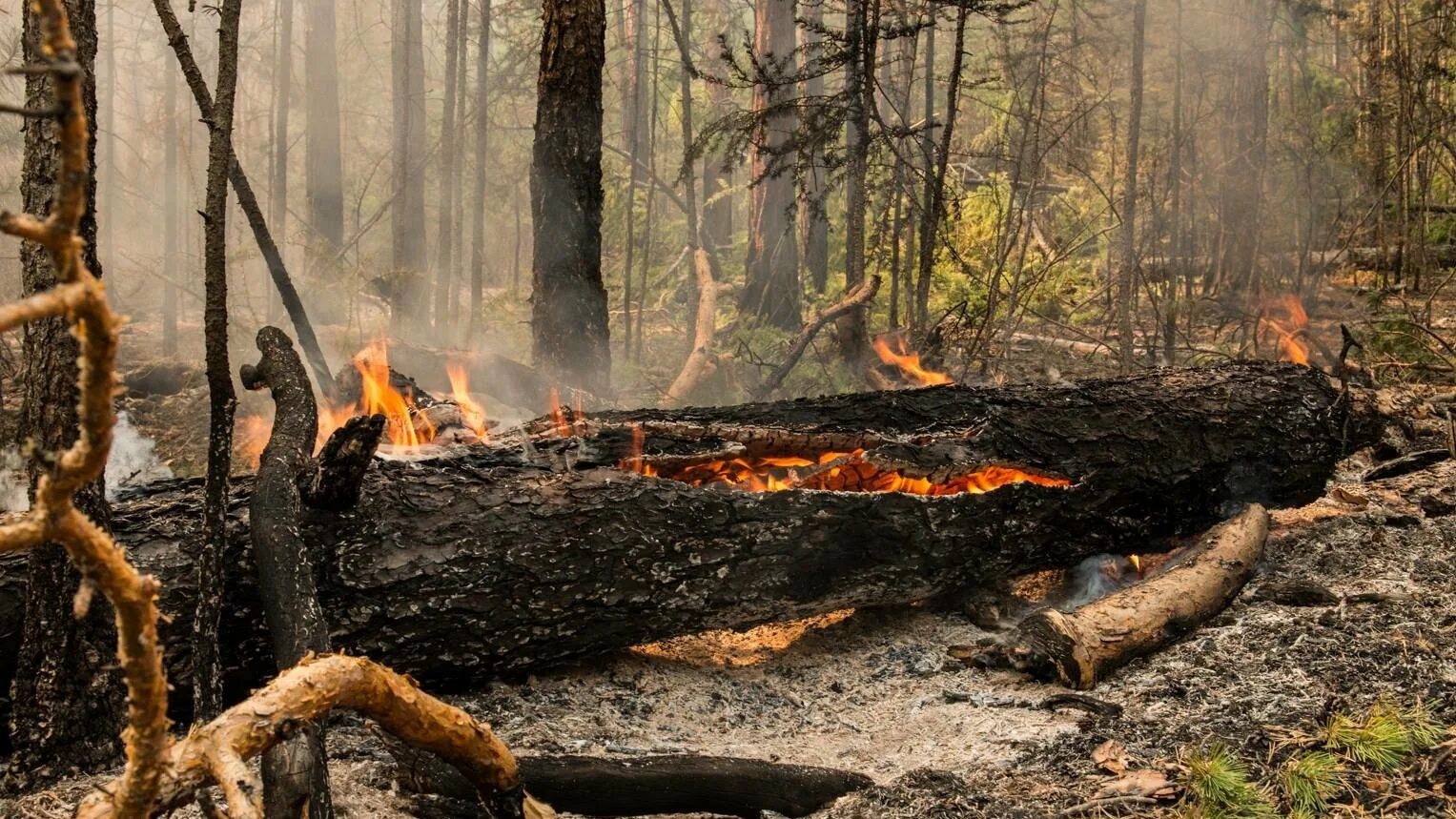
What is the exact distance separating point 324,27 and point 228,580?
1916cm

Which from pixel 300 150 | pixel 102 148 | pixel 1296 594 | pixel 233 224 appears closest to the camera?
pixel 1296 594

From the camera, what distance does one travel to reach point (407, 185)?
19000 millimetres

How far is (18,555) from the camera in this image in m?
3.68

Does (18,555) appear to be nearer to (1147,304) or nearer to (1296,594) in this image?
(1296,594)

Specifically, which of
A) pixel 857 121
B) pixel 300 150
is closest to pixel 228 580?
pixel 857 121

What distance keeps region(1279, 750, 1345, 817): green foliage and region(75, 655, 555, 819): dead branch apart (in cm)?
220

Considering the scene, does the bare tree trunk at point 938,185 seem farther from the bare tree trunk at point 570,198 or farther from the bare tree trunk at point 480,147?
the bare tree trunk at point 480,147

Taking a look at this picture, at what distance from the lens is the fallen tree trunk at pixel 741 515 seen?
3992mm

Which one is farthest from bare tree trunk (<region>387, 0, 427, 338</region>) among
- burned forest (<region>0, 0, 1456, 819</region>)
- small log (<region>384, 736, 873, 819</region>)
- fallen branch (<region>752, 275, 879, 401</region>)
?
small log (<region>384, 736, 873, 819</region>)

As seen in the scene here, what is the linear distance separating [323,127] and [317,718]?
2006 cm

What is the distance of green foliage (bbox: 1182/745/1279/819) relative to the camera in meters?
3.11

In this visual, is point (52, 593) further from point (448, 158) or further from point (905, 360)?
point (448, 158)

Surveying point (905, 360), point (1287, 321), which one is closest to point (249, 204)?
point (905, 360)

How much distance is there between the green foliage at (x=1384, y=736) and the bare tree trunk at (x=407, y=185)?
11.9 meters
